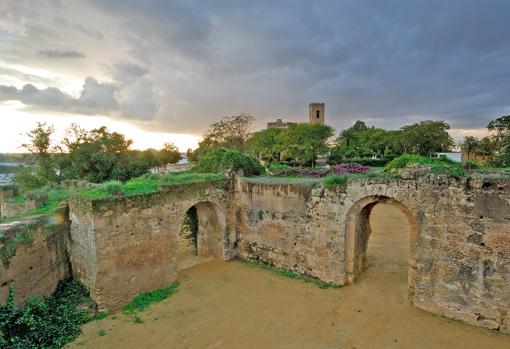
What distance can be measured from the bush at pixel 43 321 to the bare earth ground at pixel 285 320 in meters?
0.45

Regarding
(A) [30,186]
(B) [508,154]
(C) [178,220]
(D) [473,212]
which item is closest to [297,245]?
(C) [178,220]

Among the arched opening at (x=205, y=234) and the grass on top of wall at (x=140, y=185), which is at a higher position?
the grass on top of wall at (x=140, y=185)

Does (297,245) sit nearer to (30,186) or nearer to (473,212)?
(473,212)

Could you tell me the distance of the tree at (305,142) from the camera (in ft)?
108

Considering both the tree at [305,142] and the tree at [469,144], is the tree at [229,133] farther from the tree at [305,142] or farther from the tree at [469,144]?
the tree at [469,144]

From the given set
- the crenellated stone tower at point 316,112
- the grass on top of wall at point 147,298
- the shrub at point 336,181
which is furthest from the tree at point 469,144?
the crenellated stone tower at point 316,112

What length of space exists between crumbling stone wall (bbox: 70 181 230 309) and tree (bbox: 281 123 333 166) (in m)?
23.0

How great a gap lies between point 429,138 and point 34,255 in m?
40.1

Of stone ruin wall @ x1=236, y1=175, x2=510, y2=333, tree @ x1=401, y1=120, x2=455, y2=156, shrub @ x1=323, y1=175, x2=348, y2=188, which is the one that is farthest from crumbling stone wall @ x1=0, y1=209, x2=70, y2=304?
tree @ x1=401, y1=120, x2=455, y2=156

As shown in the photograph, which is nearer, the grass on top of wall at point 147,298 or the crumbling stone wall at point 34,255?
the crumbling stone wall at point 34,255

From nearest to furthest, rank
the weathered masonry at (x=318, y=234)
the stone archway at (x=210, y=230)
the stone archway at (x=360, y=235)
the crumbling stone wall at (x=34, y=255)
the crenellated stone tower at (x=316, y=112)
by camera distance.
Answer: the weathered masonry at (x=318, y=234) → the crumbling stone wall at (x=34, y=255) → the stone archway at (x=360, y=235) → the stone archway at (x=210, y=230) → the crenellated stone tower at (x=316, y=112)

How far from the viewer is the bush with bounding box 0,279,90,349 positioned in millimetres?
6832

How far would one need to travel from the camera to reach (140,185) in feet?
32.1

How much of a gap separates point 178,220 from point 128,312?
329 cm
